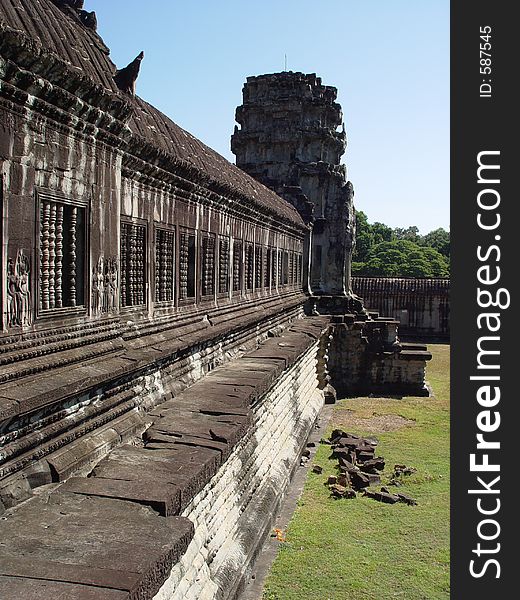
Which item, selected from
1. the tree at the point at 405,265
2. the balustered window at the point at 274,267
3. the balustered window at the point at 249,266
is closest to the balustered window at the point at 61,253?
the balustered window at the point at 249,266

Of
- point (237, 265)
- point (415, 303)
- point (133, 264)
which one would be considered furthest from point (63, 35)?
point (415, 303)

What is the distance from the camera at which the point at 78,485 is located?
4.49m

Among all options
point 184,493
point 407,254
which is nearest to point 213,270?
point 184,493

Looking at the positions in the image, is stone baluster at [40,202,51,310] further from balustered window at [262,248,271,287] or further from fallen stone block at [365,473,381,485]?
balustered window at [262,248,271,287]

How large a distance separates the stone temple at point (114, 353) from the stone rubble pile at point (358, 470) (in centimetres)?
95

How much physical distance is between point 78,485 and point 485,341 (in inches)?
142

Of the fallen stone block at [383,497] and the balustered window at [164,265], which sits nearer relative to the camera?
the balustered window at [164,265]

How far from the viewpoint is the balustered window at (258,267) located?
1323cm

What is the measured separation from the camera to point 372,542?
7957mm

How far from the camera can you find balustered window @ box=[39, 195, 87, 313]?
4.83 meters

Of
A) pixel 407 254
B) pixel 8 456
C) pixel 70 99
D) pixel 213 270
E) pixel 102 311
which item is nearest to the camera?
pixel 8 456

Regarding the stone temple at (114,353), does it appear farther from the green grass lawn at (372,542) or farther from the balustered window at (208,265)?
the green grass lawn at (372,542)

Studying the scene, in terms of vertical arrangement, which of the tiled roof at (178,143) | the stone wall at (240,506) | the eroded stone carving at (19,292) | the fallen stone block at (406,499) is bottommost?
the fallen stone block at (406,499)

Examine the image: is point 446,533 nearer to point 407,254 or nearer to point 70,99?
point 70,99
